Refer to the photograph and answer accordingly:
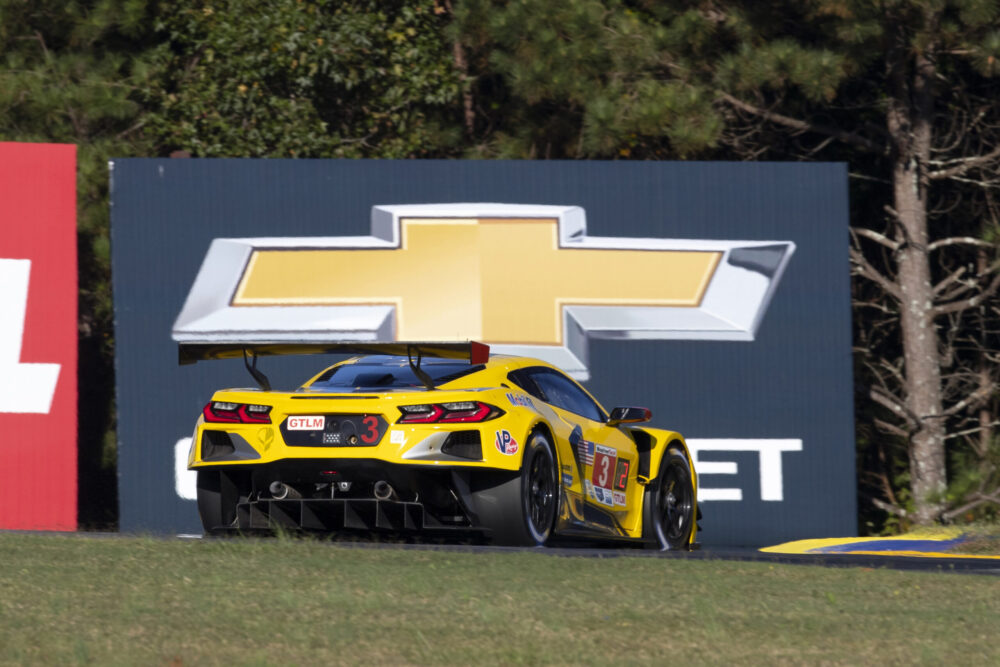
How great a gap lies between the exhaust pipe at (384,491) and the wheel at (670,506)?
2.50 m

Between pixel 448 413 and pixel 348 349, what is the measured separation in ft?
2.27

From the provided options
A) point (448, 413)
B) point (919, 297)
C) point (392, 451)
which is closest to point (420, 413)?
Result: point (448, 413)

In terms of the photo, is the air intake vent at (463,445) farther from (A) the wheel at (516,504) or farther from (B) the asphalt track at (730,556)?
(B) the asphalt track at (730,556)

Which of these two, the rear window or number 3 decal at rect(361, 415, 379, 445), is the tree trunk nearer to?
the rear window

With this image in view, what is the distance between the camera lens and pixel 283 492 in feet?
29.6

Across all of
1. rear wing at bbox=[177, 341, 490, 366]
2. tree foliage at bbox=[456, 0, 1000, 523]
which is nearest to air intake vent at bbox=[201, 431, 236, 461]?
rear wing at bbox=[177, 341, 490, 366]

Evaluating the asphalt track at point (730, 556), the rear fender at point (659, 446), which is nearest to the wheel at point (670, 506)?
the rear fender at point (659, 446)

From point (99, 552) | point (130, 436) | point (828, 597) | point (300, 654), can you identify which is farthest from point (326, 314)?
point (300, 654)

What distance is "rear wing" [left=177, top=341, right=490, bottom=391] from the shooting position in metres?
8.52

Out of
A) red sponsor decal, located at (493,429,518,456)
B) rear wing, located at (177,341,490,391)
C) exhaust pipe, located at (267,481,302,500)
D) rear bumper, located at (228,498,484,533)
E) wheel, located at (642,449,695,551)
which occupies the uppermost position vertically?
rear wing, located at (177,341,490,391)

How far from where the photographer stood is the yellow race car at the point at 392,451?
8.73 meters

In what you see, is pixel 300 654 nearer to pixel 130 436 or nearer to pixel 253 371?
pixel 253 371

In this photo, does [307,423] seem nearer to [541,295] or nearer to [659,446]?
[659,446]

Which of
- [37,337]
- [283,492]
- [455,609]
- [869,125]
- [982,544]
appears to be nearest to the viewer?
[455,609]
